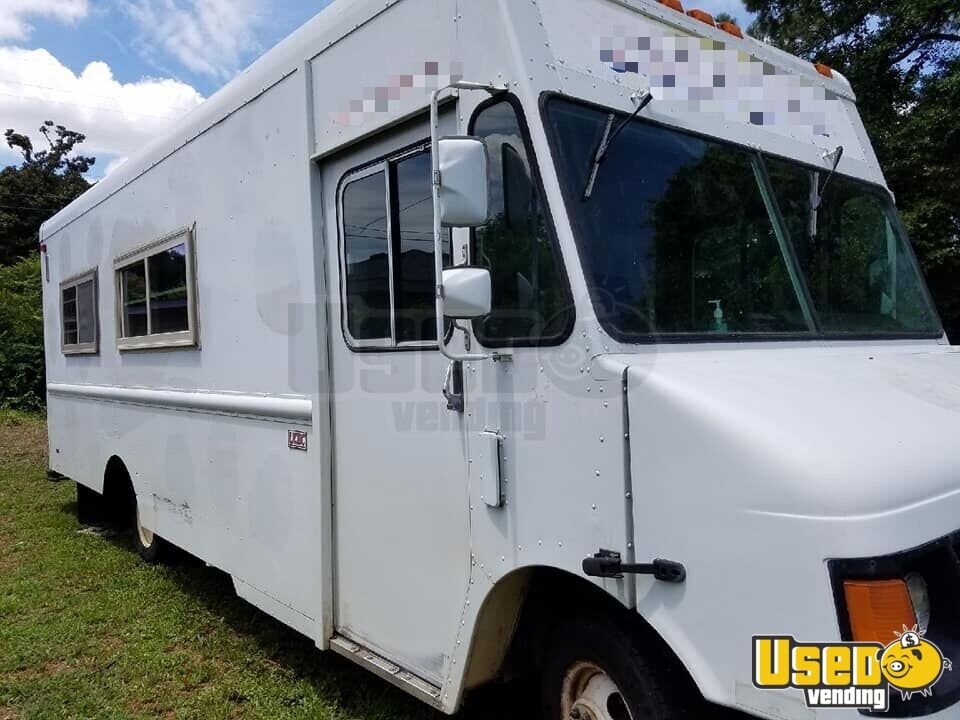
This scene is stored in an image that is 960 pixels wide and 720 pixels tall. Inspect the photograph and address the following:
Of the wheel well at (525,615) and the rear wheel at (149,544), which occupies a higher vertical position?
the wheel well at (525,615)

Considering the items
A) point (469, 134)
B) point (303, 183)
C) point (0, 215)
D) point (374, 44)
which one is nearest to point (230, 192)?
point (303, 183)

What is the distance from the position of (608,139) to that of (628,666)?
1675mm

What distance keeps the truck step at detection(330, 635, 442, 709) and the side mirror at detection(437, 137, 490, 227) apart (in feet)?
5.86

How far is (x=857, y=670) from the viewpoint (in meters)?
1.89

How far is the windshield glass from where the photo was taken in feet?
8.49

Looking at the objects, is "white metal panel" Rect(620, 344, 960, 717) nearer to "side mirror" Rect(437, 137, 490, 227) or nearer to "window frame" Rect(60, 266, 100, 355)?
"side mirror" Rect(437, 137, 490, 227)

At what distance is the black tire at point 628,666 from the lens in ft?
7.72

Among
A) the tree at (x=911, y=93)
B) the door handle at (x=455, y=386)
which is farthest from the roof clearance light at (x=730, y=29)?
the tree at (x=911, y=93)

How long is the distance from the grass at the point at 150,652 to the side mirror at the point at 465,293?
7.13ft

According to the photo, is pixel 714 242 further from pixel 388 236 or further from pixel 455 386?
pixel 388 236

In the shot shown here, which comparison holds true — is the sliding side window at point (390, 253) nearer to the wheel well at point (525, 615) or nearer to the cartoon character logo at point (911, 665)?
the wheel well at point (525, 615)

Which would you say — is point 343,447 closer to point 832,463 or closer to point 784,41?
point 832,463

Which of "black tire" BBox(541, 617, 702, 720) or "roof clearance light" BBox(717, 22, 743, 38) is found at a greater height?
"roof clearance light" BBox(717, 22, 743, 38)

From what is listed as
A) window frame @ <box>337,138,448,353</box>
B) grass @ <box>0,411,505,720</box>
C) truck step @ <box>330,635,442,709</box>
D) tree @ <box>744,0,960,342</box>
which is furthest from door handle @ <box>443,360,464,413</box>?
tree @ <box>744,0,960,342</box>
